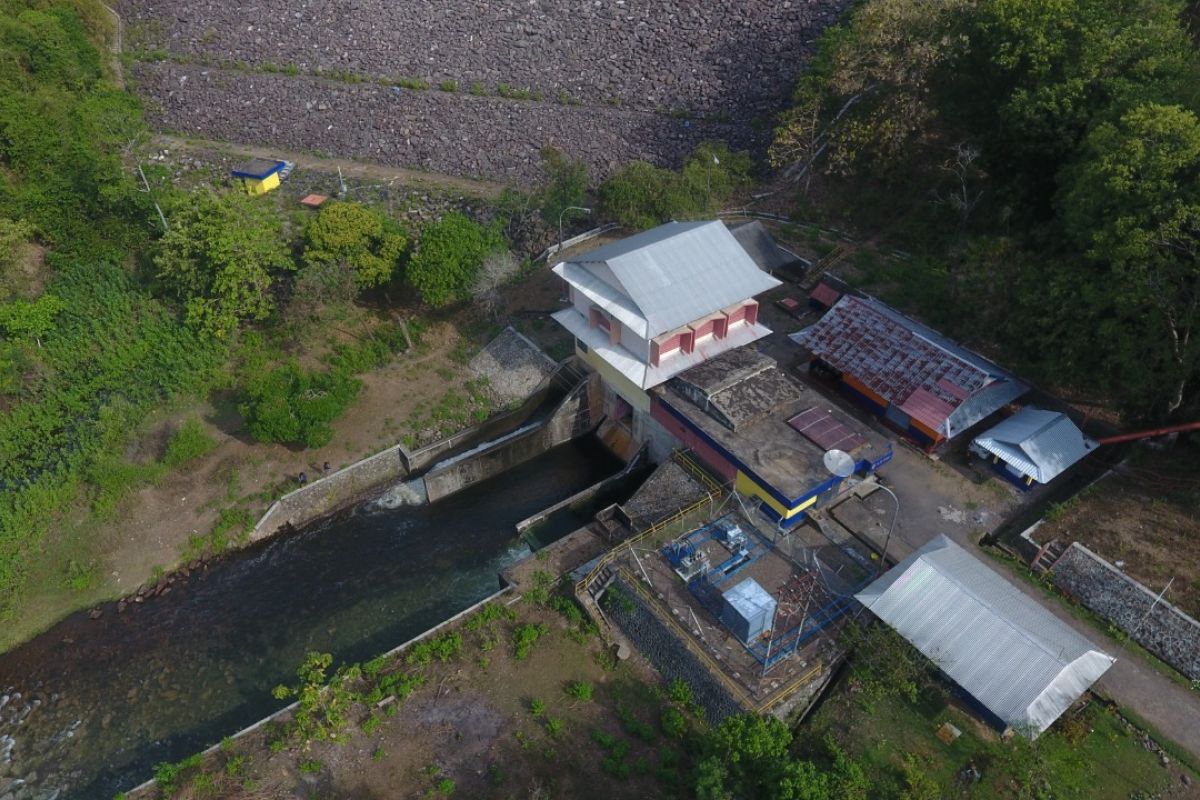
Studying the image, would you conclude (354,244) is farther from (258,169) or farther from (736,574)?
(736,574)

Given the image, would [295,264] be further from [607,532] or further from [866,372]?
[866,372]

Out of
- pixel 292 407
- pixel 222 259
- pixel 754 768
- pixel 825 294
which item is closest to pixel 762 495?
pixel 754 768

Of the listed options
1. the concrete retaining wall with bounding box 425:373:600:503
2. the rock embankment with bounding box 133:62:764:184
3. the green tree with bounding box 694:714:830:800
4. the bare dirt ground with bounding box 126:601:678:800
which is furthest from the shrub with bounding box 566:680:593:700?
the rock embankment with bounding box 133:62:764:184

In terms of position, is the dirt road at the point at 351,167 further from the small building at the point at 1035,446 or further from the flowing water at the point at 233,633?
the small building at the point at 1035,446

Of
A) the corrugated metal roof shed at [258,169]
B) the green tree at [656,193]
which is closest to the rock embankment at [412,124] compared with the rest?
the corrugated metal roof shed at [258,169]

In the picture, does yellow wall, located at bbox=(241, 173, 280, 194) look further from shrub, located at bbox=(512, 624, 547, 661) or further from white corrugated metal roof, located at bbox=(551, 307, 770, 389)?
shrub, located at bbox=(512, 624, 547, 661)

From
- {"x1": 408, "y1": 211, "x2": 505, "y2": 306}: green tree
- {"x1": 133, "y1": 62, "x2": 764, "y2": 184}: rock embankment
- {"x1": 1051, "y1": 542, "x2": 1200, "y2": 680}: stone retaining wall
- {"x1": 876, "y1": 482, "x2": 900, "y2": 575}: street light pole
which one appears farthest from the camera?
{"x1": 133, "y1": 62, "x2": 764, "y2": 184}: rock embankment
